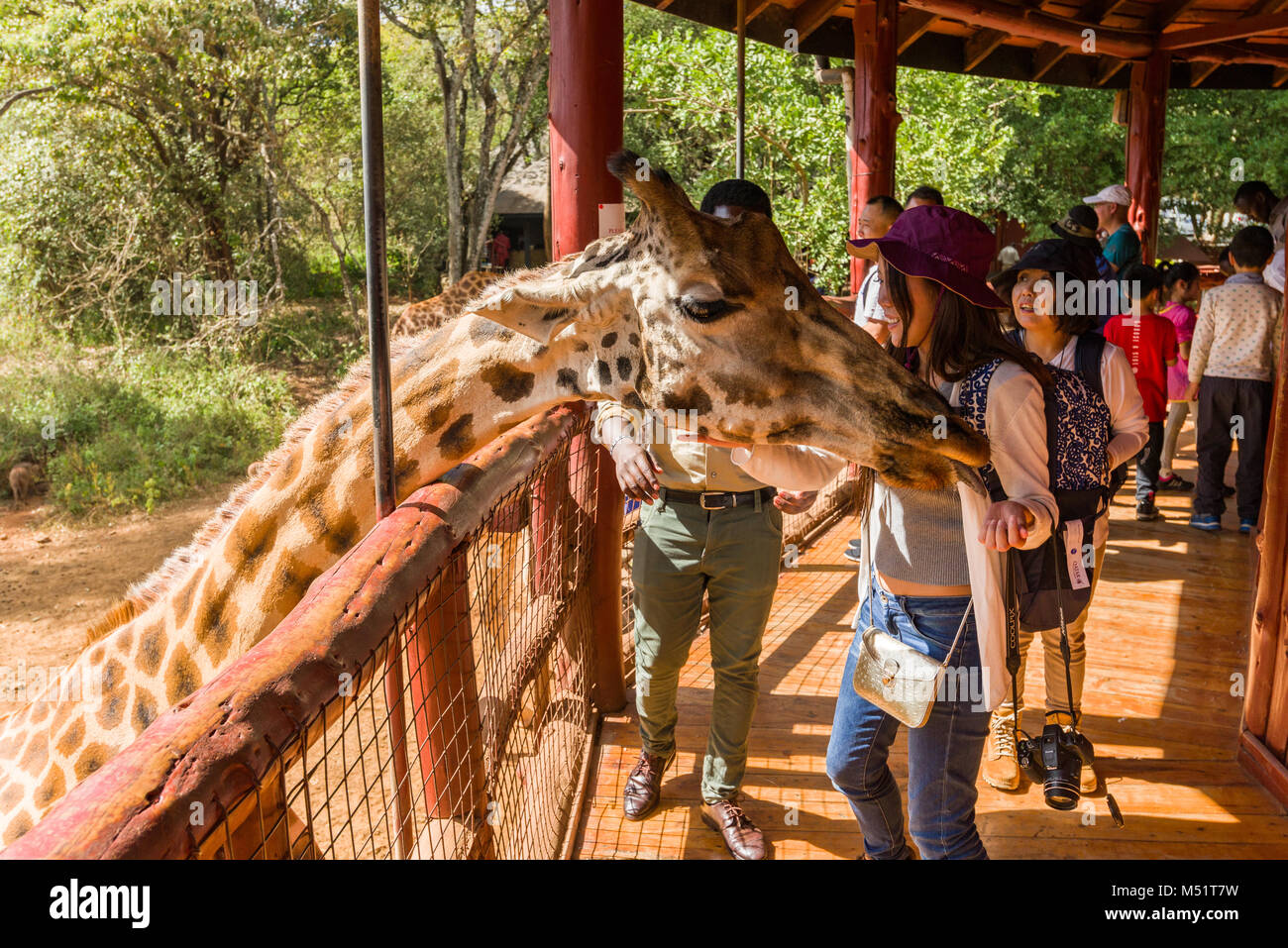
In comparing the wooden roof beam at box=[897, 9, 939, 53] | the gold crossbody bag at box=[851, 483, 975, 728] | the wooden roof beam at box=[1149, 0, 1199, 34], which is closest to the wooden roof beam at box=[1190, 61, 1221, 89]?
the wooden roof beam at box=[1149, 0, 1199, 34]

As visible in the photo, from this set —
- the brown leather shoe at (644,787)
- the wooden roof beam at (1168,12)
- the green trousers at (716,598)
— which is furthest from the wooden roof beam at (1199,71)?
the brown leather shoe at (644,787)

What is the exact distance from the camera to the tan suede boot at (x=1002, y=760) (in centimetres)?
379

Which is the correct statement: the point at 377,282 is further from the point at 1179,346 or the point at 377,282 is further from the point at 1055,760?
the point at 1179,346

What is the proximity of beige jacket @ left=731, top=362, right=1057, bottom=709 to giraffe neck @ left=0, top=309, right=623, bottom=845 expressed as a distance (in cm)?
92

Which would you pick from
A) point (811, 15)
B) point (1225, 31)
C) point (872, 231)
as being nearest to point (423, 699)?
point (872, 231)

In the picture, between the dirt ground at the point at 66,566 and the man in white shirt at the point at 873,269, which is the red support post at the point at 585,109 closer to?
the man in white shirt at the point at 873,269

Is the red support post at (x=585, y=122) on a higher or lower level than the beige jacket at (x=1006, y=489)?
higher

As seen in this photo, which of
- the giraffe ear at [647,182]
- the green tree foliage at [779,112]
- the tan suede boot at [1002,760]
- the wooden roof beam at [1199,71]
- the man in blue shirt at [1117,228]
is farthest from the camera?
the green tree foliage at [779,112]

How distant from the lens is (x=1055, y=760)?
3088 mm

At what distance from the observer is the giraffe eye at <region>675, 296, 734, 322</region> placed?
2439 mm

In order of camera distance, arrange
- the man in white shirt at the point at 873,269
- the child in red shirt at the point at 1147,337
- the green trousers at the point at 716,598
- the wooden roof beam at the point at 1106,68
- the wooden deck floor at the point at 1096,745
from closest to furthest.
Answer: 1. the green trousers at the point at 716,598
2. the wooden deck floor at the point at 1096,745
3. the man in white shirt at the point at 873,269
4. the child in red shirt at the point at 1147,337
5. the wooden roof beam at the point at 1106,68

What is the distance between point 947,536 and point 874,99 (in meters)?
6.06

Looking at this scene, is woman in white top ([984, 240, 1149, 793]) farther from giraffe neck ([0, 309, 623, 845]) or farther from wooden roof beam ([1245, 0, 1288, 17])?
wooden roof beam ([1245, 0, 1288, 17])

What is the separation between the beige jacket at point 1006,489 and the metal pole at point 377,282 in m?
1.30
